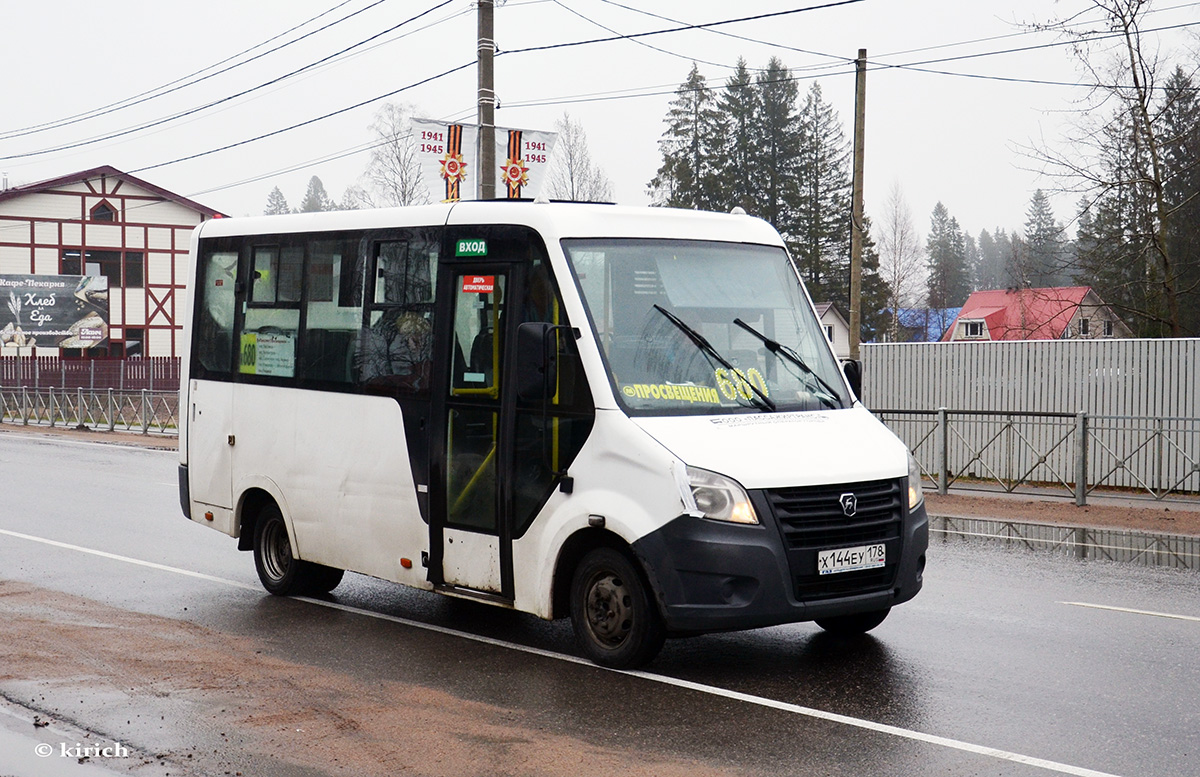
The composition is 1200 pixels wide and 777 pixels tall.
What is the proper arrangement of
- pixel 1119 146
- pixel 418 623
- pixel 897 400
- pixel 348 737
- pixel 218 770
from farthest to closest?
pixel 1119 146 < pixel 897 400 < pixel 418 623 < pixel 348 737 < pixel 218 770

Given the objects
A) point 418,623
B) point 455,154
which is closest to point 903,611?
point 418,623

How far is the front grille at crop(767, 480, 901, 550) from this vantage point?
694cm

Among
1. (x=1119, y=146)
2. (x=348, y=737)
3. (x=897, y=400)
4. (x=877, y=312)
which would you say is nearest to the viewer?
(x=348, y=737)

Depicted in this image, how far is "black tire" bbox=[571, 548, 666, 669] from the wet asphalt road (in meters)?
0.15

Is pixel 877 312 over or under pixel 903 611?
over

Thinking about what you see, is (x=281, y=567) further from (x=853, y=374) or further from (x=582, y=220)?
(x=853, y=374)

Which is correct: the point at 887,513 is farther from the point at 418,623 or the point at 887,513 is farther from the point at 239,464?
the point at 239,464

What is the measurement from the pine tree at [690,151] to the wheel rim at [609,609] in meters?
57.3

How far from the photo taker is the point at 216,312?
10672 mm

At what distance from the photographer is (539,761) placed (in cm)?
568

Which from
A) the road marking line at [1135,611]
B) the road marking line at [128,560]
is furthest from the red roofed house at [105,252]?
the road marking line at [1135,611]

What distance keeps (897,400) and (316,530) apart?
49.9 feet

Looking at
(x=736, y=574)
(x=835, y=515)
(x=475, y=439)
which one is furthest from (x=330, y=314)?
(x=835, y=515)

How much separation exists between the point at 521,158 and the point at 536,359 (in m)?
16.6
